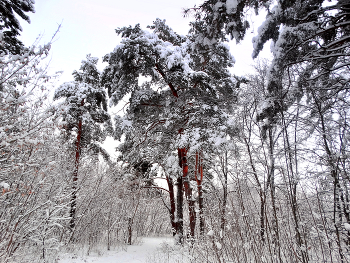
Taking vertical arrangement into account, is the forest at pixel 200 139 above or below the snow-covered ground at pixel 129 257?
above

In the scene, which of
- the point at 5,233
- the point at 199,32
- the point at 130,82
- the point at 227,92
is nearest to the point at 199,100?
the point at 227,92

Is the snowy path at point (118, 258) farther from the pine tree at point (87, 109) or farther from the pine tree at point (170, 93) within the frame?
the pine tree at point (87, 109)

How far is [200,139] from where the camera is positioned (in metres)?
7.40

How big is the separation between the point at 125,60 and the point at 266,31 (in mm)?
4929

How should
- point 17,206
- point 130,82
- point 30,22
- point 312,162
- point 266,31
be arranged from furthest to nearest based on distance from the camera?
point 130,82 → point 30,22 → point 312,162 → point 17,206 → point 266,31

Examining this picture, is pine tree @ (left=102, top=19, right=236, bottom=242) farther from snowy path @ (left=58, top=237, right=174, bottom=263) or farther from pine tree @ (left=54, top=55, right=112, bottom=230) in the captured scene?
pine tree @ (left=54, top=55, right=112, bottom=230)

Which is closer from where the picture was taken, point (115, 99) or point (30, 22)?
point (30, 22)

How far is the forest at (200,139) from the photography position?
3.22 m

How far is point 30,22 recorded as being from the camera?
6.30 meters

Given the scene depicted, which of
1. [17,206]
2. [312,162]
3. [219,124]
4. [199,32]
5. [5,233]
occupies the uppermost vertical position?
[199,32]

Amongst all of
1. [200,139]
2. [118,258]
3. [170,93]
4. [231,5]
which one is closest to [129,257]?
[118,258]

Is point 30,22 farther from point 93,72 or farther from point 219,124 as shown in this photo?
point 219,124

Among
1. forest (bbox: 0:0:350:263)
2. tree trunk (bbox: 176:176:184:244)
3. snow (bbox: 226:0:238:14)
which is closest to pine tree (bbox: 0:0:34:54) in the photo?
forest (bbox: 0:0:350:263)

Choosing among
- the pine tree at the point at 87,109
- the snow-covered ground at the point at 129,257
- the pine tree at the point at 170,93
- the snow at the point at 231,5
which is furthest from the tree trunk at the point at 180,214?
the snow at the point at 231,5
